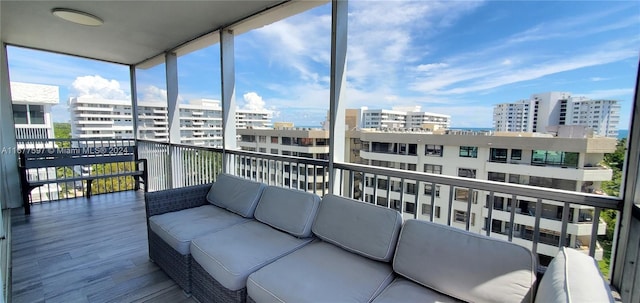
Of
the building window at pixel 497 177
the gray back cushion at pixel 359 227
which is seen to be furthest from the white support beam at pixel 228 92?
the building window at pixel 497 177

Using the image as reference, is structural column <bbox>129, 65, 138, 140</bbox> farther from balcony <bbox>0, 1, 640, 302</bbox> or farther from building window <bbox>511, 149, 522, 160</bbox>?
building window <bbox>511, 149, 522, 160</bbox>

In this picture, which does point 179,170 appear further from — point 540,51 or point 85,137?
point 540,51

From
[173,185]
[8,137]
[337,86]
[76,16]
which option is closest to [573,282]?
[337,86]

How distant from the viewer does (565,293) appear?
0.88m

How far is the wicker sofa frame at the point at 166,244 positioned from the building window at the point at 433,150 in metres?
2.00

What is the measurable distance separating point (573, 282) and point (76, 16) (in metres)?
4.71

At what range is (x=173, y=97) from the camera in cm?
449

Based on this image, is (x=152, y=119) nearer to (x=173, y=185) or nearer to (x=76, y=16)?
(x=173, y=185)

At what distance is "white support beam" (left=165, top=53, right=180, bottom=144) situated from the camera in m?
4.39

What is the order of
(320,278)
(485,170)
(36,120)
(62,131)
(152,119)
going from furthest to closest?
(152,119)
(62,131)
(36,120)
(485,170)
(320,278)

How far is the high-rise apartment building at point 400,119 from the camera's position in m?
2.07

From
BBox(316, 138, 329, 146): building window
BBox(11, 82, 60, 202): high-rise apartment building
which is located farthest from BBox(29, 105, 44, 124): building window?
BBox(316, 138, 329, 146): building window

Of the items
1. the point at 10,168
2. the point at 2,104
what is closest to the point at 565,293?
the point at 10,168

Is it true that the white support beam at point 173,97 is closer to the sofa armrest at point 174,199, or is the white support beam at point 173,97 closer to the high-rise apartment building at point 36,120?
the high-rise apartment building at point 36,120
